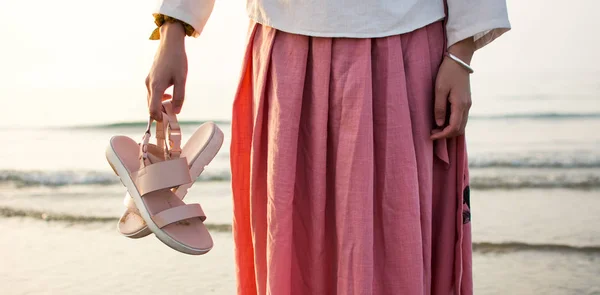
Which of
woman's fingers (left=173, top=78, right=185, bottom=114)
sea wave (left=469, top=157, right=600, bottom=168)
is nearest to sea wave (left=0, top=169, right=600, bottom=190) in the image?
sea wave (left=469, top=157, right=600, bottom=168)

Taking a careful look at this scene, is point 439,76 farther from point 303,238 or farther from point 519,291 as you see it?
point 519,291

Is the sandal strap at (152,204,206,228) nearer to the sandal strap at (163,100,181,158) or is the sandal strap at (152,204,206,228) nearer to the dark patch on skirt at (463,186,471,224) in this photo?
the sandal strap at (163,100,181,158)

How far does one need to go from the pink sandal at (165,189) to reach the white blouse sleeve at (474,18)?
47 cm

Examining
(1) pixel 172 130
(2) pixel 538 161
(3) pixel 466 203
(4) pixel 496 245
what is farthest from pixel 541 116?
(1) pixel 172 130

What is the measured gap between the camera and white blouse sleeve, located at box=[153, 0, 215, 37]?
1260mm

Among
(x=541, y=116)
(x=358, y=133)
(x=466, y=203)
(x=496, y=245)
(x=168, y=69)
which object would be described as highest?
(x=168, y=69)

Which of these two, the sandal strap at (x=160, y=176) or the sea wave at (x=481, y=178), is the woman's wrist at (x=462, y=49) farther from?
the sea wave at (x=481, y=178)

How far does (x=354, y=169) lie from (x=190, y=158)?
0.33m

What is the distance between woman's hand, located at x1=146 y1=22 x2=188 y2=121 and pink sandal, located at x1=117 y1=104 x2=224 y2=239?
10cm

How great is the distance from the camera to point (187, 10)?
1266mm

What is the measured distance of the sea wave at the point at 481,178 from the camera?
4387 mm

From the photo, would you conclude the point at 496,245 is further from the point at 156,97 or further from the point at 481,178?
the point at 156,97

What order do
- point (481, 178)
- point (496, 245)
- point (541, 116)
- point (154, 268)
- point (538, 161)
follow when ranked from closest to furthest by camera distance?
1. point (154, 268)
2. point (496, 245)
3. point (481, 178)
4. point (538, 161)
5. point (541, 116)

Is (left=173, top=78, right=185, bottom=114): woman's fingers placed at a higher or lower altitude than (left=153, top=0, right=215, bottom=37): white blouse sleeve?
lower
